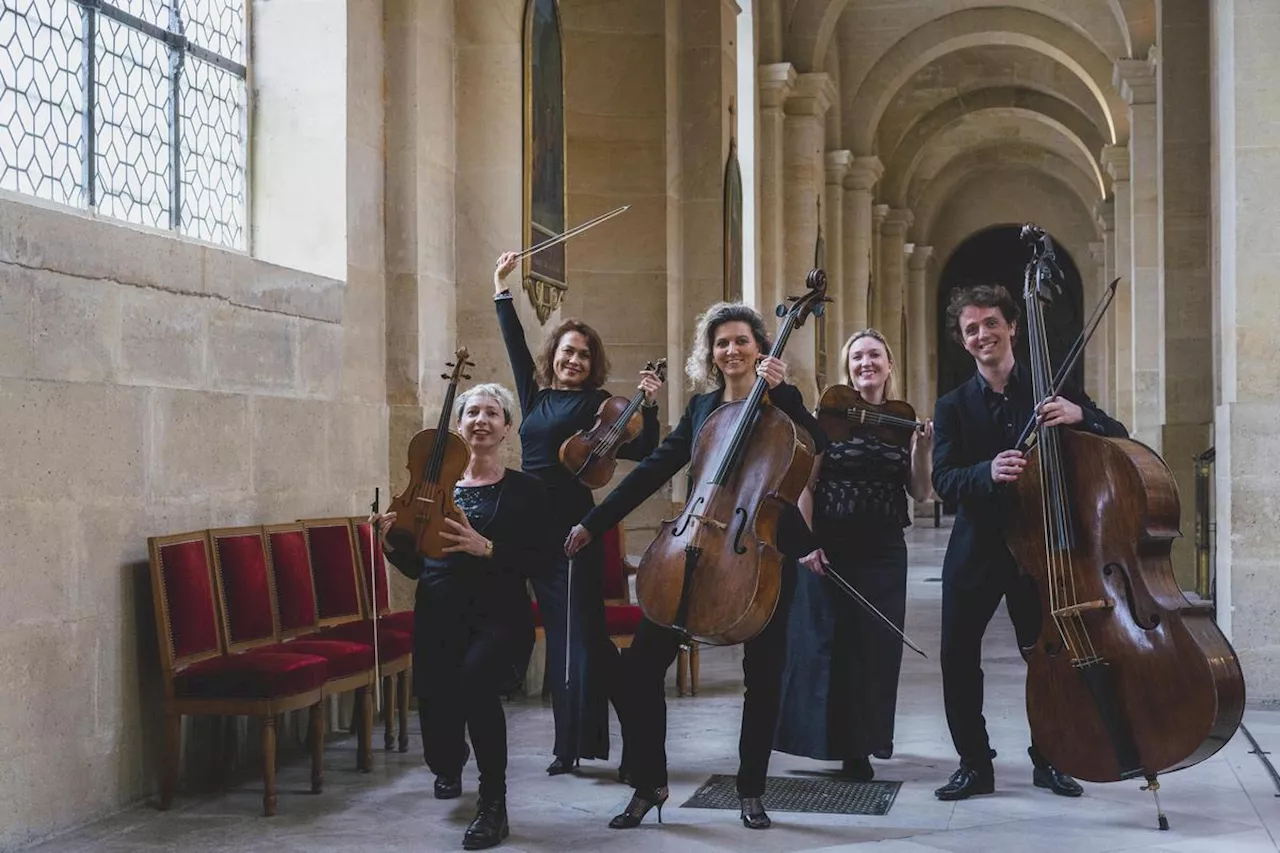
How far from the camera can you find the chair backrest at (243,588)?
553 centimetres

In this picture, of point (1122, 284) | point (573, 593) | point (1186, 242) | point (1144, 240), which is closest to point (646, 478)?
point (573, 593)

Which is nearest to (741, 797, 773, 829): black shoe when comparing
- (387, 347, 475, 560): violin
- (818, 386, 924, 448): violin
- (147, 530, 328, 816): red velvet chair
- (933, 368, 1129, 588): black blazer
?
(933, 368, 1129, 588): black blazer

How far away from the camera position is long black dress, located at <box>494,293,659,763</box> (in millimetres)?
5625

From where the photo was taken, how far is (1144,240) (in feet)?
46.8

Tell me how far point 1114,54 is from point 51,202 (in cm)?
1713

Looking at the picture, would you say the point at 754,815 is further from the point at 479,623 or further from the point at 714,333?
the point at 714,333

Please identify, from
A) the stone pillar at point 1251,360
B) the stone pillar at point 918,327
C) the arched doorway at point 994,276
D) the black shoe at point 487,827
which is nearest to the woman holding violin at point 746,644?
the black shoe at point 487,827

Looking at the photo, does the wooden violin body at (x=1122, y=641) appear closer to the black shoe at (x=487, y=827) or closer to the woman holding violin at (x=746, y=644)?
the woman holding violin at (x=746, y=644)

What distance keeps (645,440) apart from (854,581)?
0.96m

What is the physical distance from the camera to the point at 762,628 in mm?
4395

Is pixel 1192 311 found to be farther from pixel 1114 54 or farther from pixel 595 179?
pixel 1114 54

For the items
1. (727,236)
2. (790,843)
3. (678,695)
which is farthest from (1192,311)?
(790,843)

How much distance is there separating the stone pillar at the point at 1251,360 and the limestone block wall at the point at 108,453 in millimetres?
4257

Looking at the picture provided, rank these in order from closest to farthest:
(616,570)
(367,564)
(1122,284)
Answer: (367,564) < (616,570) < (1122,284)
